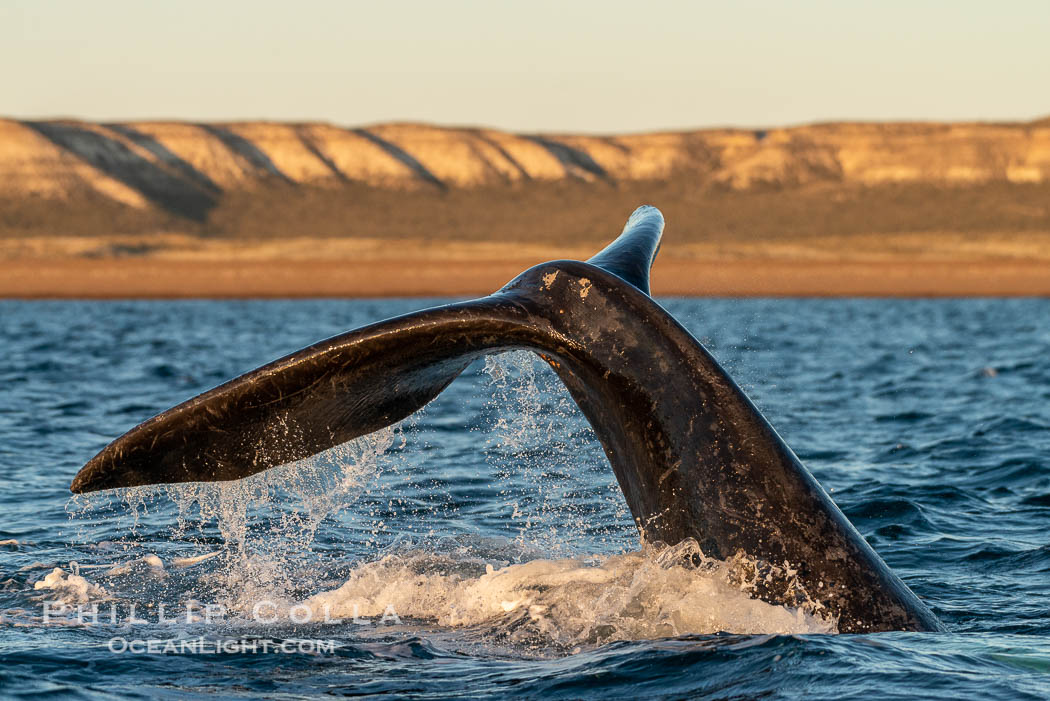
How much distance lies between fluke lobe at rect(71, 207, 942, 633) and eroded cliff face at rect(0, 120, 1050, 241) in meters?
102

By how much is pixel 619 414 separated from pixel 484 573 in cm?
204

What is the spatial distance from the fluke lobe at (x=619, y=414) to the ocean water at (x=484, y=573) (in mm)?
225

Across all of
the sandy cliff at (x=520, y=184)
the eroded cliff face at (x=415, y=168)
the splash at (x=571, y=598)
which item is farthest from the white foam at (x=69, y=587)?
the eroded cliff face at (x=415, y=168)

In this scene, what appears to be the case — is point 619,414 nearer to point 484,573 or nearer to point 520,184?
point 484,573

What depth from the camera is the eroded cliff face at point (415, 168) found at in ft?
361

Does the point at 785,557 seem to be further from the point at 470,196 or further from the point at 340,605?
the point at 470,196

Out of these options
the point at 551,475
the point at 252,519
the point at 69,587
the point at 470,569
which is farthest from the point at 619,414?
the point at 551,475

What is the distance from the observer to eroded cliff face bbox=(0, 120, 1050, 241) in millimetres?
109938

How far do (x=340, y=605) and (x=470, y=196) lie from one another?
112644 mm

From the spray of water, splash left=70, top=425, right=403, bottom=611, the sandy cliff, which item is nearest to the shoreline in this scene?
the sandy cliff

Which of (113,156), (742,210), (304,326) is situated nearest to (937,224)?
(742,210)

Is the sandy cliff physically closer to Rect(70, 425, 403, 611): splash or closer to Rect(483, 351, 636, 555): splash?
Rect(483, 351, 636, 555): splash

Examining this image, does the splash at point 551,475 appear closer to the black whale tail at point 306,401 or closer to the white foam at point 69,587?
the black whale tail at point 306,401

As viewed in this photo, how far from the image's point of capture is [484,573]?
7562mm
